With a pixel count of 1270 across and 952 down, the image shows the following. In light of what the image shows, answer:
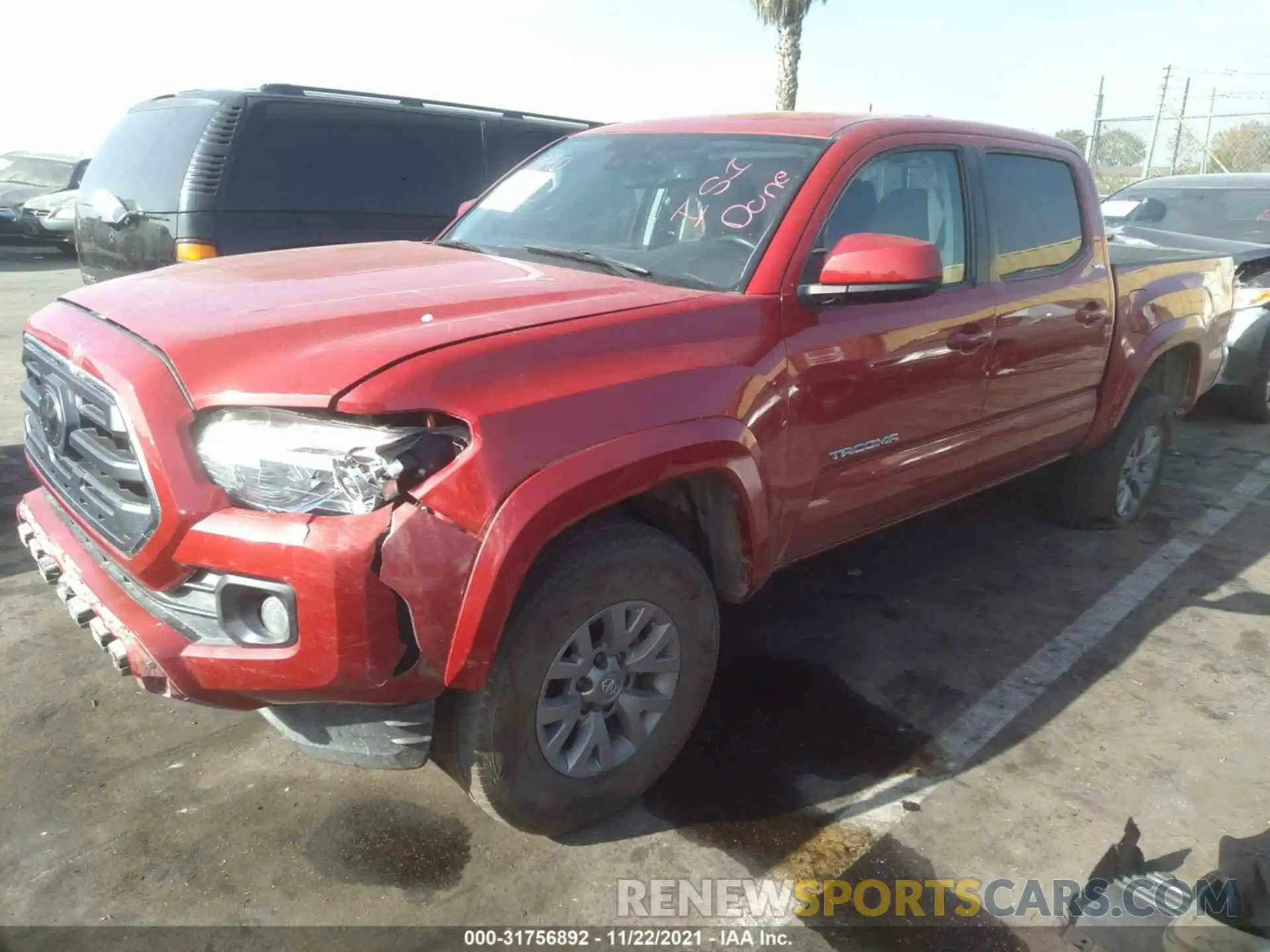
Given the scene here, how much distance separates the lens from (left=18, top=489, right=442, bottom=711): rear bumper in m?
1.99

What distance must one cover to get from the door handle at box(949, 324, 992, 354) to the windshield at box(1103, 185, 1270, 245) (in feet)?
17.5

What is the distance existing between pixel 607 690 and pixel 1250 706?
8.15 ft

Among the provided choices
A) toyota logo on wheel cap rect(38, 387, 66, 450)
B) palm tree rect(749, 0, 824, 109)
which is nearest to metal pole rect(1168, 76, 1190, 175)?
palm tree rect(749, 0, 824, 109)

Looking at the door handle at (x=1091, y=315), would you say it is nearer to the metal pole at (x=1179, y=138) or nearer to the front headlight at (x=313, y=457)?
the front headlight at (x=313, y=457)

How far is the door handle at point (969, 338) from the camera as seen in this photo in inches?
133

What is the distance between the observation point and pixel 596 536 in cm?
243

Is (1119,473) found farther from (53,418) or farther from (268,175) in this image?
(268,175)

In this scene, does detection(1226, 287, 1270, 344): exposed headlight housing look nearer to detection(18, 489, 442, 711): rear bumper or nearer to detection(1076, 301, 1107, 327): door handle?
detection(1076, 301, 1107, 327): door handle

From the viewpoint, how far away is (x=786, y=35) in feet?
56.9

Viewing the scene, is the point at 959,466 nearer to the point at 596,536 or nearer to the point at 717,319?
the point at 717,319

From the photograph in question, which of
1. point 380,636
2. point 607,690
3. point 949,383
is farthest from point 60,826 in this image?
point 949,383

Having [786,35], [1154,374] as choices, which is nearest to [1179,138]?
[786,35]

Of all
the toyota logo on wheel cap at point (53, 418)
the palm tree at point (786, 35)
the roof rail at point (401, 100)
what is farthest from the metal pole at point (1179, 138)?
the toyota logo on wheel cap at point (53, 418)

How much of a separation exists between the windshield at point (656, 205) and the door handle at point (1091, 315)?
165 centimetres
